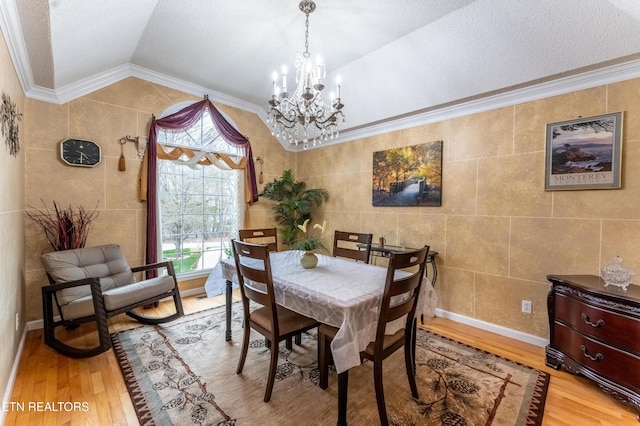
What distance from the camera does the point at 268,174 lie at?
4.83 metres

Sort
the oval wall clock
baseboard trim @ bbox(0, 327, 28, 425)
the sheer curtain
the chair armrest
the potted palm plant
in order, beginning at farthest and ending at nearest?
the potted palm plant, the sheer curtain, the oval wall clock, the chair armrest, baseboard trim @ bbox(0, 327, 28, 425)

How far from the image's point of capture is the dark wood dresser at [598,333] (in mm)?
1796

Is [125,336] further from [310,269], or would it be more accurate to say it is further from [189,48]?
[189,48]

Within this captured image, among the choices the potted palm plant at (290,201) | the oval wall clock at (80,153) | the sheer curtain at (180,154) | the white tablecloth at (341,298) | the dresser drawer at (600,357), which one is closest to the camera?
the white tablecloth at (341,298)

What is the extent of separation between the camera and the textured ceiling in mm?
2023

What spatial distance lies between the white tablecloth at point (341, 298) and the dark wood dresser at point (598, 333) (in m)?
1.17

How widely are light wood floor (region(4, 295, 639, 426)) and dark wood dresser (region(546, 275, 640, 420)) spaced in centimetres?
11

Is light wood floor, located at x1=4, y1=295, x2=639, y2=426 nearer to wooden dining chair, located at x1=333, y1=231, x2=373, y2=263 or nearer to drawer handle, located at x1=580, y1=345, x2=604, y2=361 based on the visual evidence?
drawer handle, located at x1=580, y1=345, x2=604, y2=361

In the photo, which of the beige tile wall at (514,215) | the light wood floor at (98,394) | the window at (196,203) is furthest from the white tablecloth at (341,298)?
the window at (196,203)

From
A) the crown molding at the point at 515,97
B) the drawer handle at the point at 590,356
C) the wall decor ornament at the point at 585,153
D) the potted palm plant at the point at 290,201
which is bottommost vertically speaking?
the drawer handle at the point at 590,356

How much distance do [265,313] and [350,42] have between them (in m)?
2.75

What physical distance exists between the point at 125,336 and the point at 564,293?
395 centimetres

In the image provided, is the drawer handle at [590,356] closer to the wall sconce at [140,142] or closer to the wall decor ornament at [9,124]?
the wall decor ornament at [9,124]

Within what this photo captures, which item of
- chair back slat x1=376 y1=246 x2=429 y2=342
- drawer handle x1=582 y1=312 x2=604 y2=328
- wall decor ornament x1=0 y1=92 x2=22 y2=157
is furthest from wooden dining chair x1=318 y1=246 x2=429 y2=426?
wall decor ornament x1=0 y1=92 x2=22 y2=157
